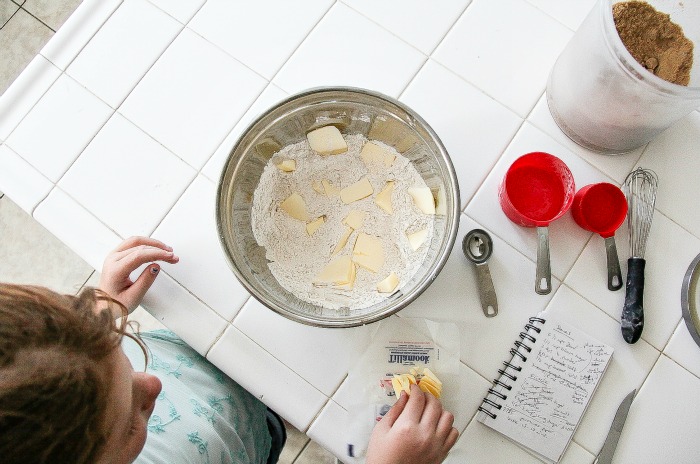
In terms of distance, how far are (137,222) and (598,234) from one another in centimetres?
68

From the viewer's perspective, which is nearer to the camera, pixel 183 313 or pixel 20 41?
pixel 183 313

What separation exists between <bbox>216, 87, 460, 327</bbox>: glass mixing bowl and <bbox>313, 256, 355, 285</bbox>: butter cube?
41mm

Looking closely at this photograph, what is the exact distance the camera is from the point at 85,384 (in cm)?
50

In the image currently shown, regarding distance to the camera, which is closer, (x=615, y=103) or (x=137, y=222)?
(x=615, y=103)

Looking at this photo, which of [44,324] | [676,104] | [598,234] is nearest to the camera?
[44,324]

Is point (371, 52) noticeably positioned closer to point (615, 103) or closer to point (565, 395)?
point (615, 103)

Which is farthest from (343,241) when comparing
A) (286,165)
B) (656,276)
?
(656,276)

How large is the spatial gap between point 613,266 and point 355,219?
A: 0.37m

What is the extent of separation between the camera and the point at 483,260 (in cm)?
A: 73

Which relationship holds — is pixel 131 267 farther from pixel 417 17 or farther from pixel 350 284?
pixel 417 17

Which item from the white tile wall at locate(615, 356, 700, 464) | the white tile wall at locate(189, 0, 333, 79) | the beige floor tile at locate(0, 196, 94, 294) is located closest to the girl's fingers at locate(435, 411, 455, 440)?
the white tile wall at locate(615, 356, 700, 464)

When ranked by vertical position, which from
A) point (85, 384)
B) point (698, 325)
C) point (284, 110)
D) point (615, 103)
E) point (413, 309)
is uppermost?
point (615, 103)

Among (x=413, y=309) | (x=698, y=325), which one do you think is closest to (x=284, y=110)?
(x=413, y=309)

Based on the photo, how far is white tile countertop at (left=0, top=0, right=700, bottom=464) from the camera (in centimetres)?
73
